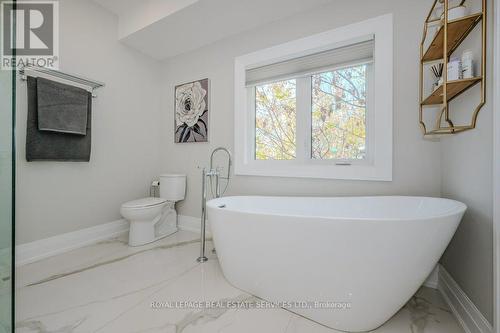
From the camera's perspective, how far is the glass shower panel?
90 cm

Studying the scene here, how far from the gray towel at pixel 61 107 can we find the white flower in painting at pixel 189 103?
913 millimetres

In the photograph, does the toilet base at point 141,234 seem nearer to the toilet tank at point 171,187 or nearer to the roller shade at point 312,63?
the toilet tank at point 171,187

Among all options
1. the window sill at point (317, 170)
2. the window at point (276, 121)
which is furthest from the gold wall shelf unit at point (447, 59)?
the window at point (276, 121)

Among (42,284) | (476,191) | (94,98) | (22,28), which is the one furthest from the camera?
(94,98)

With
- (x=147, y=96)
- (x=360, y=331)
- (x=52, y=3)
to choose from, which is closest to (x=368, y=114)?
(x=360, y=331)

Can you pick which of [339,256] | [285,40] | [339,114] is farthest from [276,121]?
[339,256]

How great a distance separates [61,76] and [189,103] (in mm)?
1152

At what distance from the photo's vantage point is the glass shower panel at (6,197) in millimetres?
902

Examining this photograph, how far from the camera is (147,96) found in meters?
2.63

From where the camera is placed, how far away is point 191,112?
8.23 ft

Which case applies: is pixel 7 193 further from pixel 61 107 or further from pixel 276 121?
pixel 276 121

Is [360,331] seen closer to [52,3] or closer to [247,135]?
[247,135]

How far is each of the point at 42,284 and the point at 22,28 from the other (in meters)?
2.00

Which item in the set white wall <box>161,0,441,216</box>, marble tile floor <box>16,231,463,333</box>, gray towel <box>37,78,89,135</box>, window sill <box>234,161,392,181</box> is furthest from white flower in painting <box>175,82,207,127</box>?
marble tile floor <box>16,231,463,333</box>
